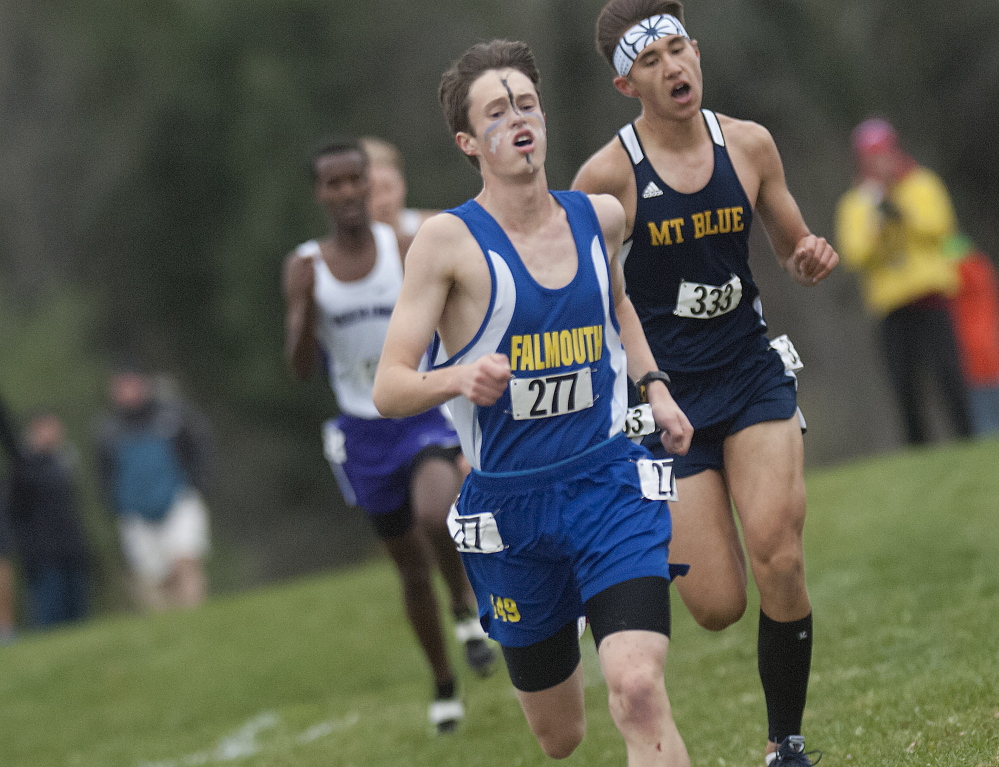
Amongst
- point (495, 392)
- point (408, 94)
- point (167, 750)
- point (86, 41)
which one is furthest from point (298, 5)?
point (495, 392)

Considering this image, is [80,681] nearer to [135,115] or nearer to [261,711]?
[261,711]

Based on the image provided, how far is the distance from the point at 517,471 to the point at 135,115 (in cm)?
2557

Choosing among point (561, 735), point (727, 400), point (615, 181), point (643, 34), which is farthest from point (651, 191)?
point (561, 735)

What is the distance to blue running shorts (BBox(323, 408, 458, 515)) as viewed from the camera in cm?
764

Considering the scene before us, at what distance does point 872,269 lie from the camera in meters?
11.4

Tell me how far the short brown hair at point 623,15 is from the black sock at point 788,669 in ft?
6.75

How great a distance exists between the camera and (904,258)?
37.1 feet

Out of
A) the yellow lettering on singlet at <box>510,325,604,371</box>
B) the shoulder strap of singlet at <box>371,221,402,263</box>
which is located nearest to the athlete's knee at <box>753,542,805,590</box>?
the yellow lettering on singlet at <box>510,325,604,371</box>

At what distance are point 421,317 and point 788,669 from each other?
1.80 m

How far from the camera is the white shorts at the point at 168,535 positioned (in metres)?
13.7

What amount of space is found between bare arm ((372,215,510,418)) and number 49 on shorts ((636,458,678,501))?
2.41 ft

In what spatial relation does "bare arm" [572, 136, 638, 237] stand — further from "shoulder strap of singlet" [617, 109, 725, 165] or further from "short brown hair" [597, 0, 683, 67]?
"short brown hair" [597, 0, 683, 67]

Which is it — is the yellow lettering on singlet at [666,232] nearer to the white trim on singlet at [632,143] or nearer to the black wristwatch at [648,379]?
the white trim on singlet at [632,143]

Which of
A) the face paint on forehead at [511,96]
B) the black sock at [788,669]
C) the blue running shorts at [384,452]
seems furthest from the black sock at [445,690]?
the face paint on forehead at [511,96]
